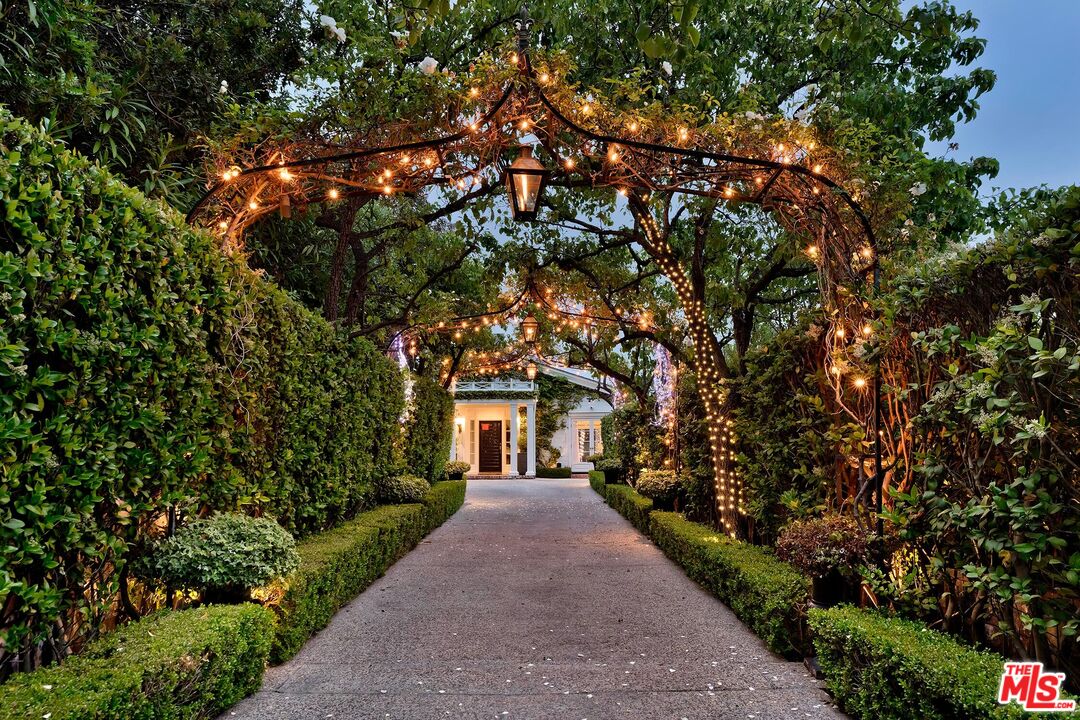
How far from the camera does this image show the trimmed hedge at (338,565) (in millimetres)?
3818

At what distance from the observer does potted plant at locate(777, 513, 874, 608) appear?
354 cm

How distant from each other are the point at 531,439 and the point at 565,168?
18828 millimetres

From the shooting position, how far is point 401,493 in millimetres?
8758

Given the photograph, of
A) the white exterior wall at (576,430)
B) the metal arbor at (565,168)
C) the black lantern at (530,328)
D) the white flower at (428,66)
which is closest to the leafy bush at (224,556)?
the metal arbor at (565,168)

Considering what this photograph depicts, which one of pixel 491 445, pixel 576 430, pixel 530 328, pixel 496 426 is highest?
pixel 530 328

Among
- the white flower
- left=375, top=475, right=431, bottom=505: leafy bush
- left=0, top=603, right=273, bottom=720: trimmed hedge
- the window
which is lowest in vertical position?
left=0, top=603, right=273, bottom=720: trimmed hedge

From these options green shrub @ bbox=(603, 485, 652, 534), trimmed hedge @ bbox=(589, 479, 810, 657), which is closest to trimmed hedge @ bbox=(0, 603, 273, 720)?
trimmed hedge @ bbox=(589, 479, 810, 657)

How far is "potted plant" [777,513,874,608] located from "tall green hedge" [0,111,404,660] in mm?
3466

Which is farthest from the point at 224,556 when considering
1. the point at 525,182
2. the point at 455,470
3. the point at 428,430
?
the point at 455,470

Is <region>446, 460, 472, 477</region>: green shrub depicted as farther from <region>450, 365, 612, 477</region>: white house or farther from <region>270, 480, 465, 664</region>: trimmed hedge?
<region>450, 365, 612, 477</region>: white house

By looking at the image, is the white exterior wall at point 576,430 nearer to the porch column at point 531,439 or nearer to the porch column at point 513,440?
the porch column at point 531,439

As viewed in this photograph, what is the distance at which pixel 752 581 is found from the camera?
4.28 meters

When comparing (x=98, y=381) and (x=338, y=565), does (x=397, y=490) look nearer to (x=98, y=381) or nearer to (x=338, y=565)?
(x=338, y=565)

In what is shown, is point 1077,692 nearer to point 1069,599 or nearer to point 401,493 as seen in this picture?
point 1069,599
